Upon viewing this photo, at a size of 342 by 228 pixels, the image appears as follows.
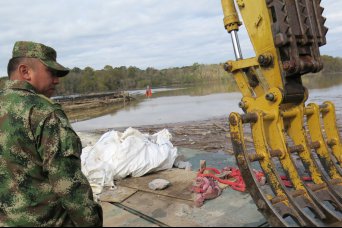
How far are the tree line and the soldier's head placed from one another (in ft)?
250

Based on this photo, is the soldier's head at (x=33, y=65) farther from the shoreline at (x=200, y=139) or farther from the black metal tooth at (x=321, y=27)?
the shoreline at (x=200, y=139)

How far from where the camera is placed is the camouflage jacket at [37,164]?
6.94ft

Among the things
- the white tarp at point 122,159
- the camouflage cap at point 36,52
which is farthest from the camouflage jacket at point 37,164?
the white tarp at point 122,159

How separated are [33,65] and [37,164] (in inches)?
25.6

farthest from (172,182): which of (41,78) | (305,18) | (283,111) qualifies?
(41,78)

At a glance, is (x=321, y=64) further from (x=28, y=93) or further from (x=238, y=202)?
(x=28, y=93)

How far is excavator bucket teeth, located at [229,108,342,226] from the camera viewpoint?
3119 mm

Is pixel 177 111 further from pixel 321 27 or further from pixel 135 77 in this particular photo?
Result: pixel 135 77

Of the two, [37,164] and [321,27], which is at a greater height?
[321,27]

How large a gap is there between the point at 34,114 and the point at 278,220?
2.14 metres

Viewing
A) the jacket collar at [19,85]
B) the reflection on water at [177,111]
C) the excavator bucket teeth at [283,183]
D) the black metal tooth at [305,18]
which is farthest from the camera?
the reflection on water at [177,111]

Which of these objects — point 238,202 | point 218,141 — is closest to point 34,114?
point 238,202

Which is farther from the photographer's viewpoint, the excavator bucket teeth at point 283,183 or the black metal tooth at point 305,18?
the black metal tooth at point 305,18

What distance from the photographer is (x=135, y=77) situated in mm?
106625
